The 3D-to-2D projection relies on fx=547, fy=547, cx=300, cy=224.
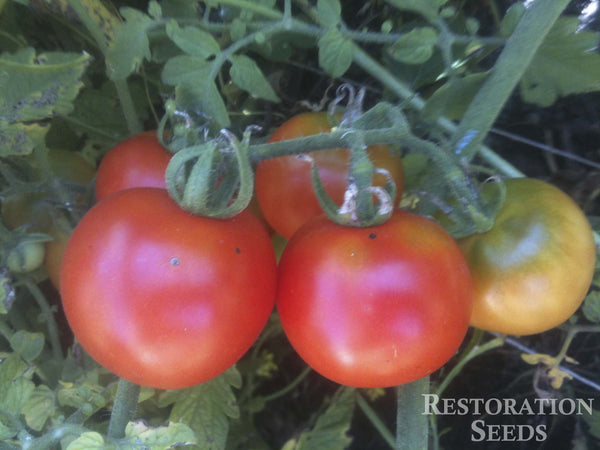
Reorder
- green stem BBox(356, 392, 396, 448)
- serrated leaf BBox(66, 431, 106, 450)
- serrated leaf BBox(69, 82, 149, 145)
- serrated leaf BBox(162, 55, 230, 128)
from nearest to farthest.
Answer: serrated leaf BBox(66, 431, 106, 450) → serrated leaf BBox(162, 55, 230, 128) → serrated leaf BBox(69, 82, 149, 145) → green stem BBox(356, 392, 396, 448)

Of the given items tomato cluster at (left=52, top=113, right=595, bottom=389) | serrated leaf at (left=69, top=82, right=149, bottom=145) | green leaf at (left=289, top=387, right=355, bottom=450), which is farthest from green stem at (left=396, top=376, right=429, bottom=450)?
serrated leaf at (left=69, top=82, right=149, bottom=145)

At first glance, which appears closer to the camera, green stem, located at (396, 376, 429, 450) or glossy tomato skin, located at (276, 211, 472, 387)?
glossy tomato skin, located at (276, 211, 472, 387)

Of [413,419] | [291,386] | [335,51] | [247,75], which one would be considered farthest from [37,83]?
[291,386]

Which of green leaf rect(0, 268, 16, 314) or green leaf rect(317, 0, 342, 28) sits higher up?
green leaf rect(317, 0, 342, 28)

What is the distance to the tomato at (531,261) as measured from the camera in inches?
23.0

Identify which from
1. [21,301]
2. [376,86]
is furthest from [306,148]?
[21,301]

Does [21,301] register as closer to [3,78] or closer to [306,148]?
[3,78]

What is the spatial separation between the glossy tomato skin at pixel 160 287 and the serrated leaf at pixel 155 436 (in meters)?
0.04

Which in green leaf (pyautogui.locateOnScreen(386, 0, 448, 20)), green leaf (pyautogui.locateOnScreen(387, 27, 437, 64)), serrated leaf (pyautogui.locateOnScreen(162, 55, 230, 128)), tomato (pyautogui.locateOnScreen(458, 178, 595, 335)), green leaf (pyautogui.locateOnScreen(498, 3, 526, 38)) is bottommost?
tomato (pyautogui.locateOnScreen(458, 178, 595, 335))

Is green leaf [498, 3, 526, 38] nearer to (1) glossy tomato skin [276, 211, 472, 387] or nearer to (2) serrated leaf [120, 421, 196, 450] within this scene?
(1) glossy tomato skin [276, 211, 472, 387]

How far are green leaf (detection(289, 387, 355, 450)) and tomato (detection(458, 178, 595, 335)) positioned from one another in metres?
0.32

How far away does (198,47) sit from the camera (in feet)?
1.88

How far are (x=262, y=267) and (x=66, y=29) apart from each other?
492 millimetres

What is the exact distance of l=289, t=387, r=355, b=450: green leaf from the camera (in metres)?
0.80
